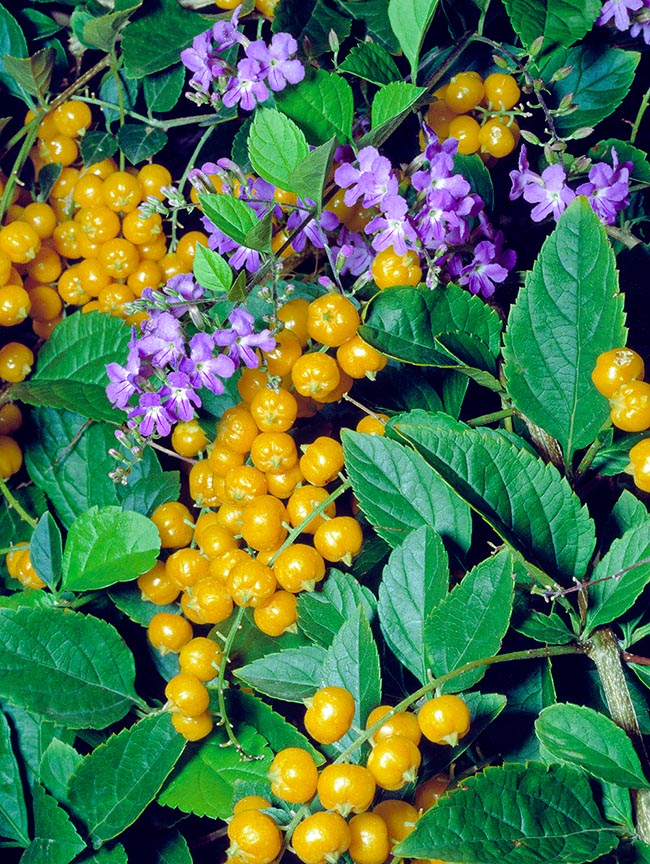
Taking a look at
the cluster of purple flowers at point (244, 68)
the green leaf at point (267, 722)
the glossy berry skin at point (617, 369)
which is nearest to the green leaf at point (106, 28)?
the cluster of purple flowers at point (244, 68)

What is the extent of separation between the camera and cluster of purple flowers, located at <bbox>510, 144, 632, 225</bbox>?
875 millimetres

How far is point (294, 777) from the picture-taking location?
2.40ft

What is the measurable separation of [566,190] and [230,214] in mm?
342

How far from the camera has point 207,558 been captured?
3.17 feet

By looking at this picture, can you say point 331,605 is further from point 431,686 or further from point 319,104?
point 319,104

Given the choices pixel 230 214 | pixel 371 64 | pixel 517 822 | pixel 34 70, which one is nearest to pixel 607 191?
pixel 371 64

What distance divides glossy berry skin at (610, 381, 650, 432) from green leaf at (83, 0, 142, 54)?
0.72m

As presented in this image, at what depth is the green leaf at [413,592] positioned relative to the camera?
0.80 meters

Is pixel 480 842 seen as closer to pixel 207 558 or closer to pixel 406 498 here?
pixel 406 498

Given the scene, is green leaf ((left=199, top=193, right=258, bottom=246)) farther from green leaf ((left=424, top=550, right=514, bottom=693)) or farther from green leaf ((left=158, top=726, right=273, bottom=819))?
green leaf ((left=158, top=726, right=273, bottom=819))

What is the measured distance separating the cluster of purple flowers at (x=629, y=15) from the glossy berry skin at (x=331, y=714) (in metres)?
0.75

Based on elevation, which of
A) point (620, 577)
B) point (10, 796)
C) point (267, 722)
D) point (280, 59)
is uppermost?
point (280, 59)

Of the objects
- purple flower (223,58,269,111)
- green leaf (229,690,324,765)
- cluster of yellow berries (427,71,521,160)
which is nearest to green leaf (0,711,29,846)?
green leaf (229,690,324,765)

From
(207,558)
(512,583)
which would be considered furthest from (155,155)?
(512,583)
